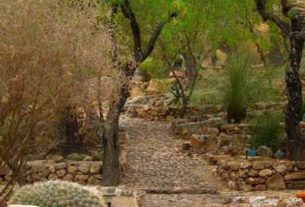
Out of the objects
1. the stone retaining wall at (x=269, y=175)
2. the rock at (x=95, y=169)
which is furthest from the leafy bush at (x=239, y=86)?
the rock at (x=95, y=169)

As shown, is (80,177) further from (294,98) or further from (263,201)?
(294,98)

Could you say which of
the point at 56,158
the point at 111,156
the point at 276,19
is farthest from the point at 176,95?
the point at 111,156

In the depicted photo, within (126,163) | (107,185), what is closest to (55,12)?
(107,185)

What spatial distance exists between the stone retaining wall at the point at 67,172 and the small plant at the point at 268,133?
127 inches

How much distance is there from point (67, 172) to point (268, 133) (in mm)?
3977

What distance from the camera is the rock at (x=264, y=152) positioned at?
13766 mm

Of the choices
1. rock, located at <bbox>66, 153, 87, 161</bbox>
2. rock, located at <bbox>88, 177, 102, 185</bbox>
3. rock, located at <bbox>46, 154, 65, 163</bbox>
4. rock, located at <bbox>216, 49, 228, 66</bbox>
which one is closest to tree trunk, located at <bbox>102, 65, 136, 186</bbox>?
rock, located at <bbox>88, 177, 102, 185</bbox>

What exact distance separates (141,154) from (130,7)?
425cm

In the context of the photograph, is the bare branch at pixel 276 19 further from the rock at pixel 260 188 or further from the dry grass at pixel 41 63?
the dry grass at pixel 41 63

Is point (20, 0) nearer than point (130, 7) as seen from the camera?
Yes

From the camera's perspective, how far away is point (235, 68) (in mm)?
17625

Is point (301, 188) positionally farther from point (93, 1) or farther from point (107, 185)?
point (93, 1)

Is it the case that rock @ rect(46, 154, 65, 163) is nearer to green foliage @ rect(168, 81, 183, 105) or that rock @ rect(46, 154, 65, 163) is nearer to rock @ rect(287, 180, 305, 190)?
rock @ rect(287, 180, 305, 190)

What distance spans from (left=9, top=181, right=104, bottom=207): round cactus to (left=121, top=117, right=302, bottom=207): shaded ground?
111 inches
